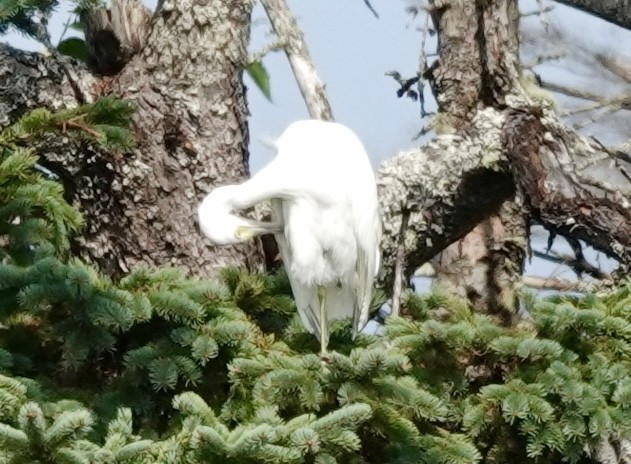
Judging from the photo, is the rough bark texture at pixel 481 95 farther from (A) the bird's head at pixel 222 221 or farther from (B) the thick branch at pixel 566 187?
(A) the bird's head at pixel 222 221

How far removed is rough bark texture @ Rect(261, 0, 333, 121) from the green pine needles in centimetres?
65

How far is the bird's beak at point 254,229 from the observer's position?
3699 mm

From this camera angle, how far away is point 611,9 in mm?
3900

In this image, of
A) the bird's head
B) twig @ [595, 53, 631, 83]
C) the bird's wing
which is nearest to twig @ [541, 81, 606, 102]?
twig @ [595, 53, 631, 83]

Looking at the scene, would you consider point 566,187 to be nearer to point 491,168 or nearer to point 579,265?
point 491,168

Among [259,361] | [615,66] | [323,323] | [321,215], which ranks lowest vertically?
[259,361]

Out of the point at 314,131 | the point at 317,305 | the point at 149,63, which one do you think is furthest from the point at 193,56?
the point at 317,305

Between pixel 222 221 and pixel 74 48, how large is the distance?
2.89ft

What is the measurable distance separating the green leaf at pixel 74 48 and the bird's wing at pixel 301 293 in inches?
28.2

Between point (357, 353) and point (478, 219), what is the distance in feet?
3.23

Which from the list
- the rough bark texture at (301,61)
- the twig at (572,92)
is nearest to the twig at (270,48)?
the rough bark texture at (301,61)

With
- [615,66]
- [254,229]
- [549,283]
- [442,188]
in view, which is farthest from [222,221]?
[615,66]

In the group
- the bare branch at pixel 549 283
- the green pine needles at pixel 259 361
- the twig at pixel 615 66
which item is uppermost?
the twig at pixel 615 66

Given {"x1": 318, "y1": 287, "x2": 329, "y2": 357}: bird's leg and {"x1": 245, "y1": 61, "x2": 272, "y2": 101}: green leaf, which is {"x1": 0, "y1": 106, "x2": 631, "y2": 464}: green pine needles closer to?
{"x1": 318, "y1": 287, "x2": 329, "y2": 357}: bird's leg
